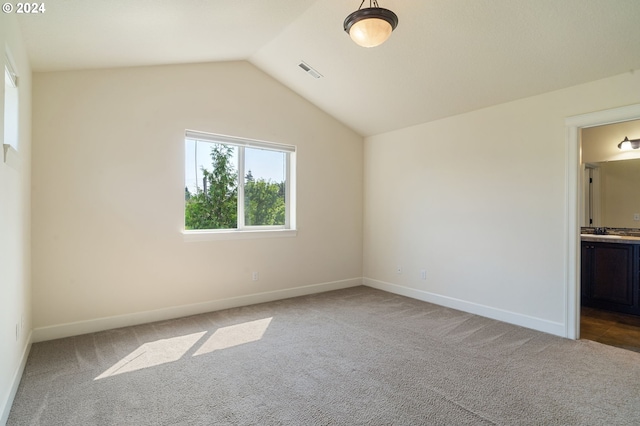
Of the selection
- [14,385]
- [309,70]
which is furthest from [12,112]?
[309,70]

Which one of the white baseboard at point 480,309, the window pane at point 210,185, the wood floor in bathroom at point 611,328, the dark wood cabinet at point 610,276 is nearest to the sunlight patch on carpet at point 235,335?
the window pane at point 210,185

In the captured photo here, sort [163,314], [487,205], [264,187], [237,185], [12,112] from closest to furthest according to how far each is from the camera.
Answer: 1. [12,112]
2. [163,314]
3. [487,205]
4. [237,185]
5. [264,187]

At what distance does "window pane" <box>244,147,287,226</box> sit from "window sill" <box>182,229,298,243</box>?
183 millimetres

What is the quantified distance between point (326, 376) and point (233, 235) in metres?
2.32

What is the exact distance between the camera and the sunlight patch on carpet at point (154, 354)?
2.61 m

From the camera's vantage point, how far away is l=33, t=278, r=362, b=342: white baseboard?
319 cm

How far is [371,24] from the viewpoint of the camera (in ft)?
8.16

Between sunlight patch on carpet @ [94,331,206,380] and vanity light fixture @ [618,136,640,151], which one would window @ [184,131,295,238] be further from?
vanity light fixture @ [618,136,640,151]

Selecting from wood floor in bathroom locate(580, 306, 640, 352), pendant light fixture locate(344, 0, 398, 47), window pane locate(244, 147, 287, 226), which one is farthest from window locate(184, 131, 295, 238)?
wood floor in bathroom locate(580, 306, 640, 352)

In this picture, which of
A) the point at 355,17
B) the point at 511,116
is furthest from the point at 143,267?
the point at 511,116

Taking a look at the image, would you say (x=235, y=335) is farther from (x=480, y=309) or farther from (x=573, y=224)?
(x=573, y=224)

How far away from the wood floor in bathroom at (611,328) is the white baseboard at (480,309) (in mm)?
A: 292

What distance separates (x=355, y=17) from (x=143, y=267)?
10.6 ft

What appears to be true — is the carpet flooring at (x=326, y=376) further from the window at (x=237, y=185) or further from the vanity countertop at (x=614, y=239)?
the vanity countertop at (x=614, y=239)
